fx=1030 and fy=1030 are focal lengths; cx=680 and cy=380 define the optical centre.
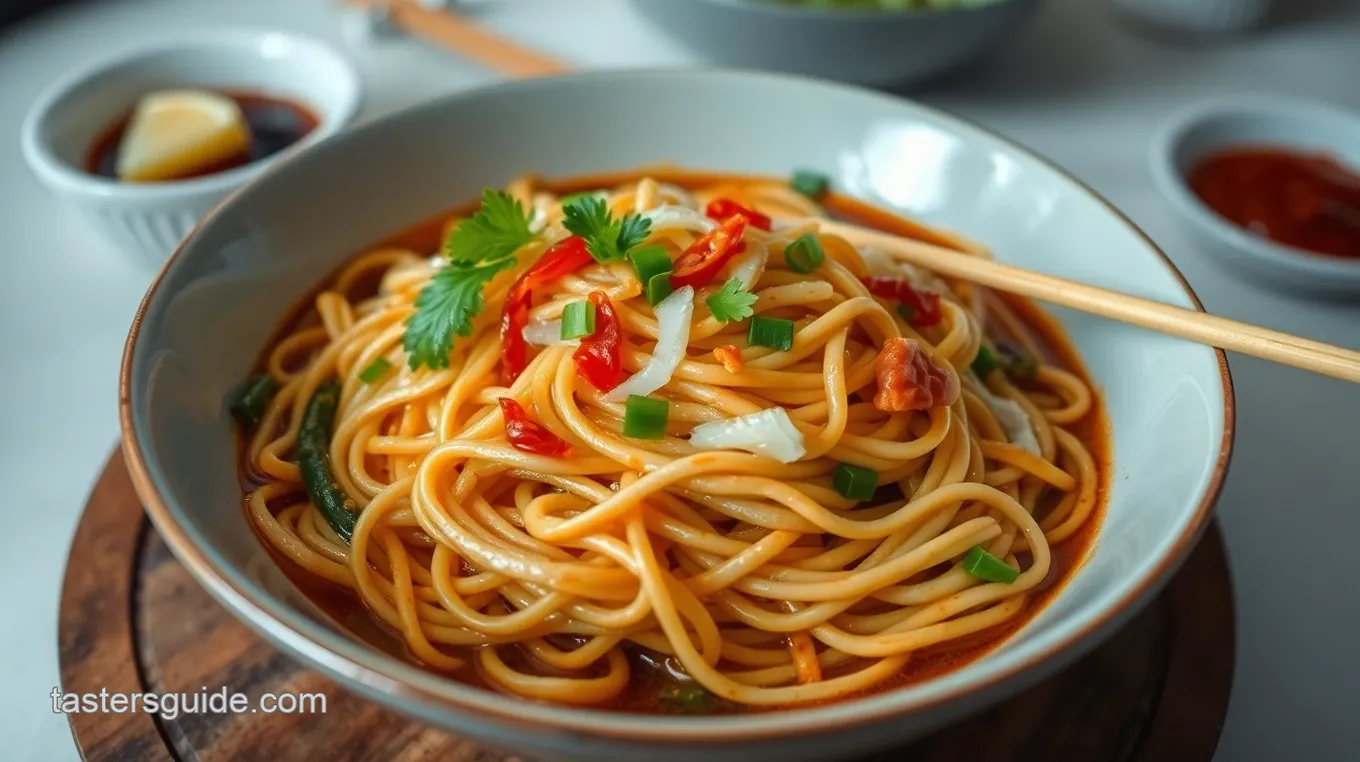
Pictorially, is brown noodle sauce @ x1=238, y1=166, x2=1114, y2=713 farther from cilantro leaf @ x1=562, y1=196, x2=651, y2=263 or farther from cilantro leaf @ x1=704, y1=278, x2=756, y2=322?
cilantro leaf @ x1=562, y1=196, x2=651, y2=263

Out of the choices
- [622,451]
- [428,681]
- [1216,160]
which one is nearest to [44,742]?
[428,681]

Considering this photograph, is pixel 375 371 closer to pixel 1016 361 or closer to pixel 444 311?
pixel 444 311

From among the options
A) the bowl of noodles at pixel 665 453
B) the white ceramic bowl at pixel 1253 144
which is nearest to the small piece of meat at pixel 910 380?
the bowl of noodles at pixel 665 453

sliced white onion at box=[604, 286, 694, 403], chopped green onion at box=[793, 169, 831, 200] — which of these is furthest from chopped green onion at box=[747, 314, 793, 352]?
chopped green onion at box=[793, 169, 831, 200]

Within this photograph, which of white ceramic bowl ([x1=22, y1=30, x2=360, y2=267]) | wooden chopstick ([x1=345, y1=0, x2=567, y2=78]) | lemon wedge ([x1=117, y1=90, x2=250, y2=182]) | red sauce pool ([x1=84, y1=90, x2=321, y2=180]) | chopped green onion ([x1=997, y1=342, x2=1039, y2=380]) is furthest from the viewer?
wooden chopstick ([x1=345, y1=0, x2=567, y2=78])

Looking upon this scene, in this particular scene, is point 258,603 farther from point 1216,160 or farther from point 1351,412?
point 1216,160
